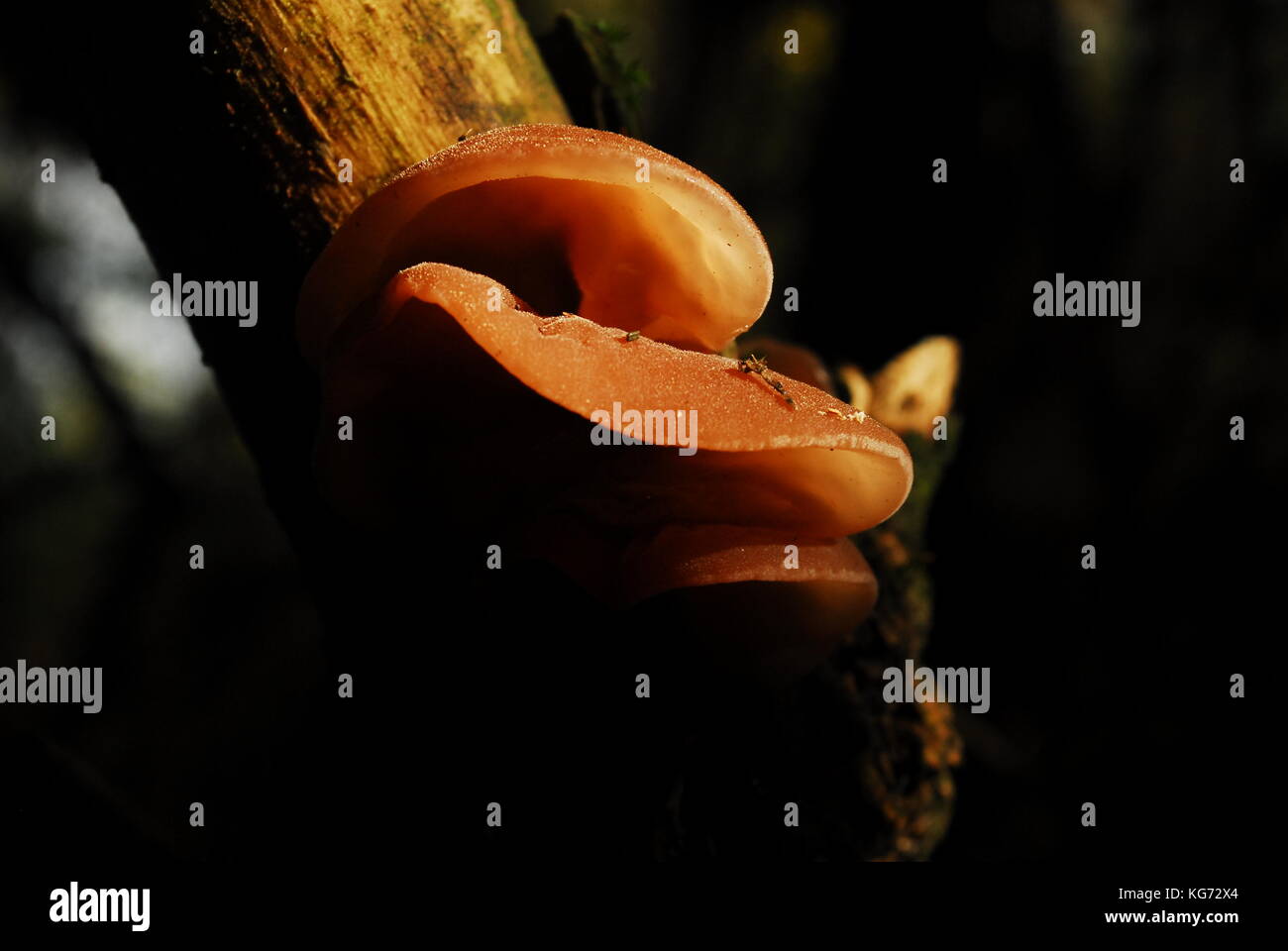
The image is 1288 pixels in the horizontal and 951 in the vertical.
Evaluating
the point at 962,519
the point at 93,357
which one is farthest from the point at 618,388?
the point at 93,357

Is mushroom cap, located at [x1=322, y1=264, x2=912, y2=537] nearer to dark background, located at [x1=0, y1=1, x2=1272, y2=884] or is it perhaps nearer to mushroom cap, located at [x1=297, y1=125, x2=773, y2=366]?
mushroom cap, located at [x1=297, y1=125, x2=773, y2=366]

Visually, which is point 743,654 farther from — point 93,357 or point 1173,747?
point 93,357

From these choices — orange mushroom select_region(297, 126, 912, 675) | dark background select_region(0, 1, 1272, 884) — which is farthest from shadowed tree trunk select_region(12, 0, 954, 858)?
dark background select_region(0, 1, 1272, 884)

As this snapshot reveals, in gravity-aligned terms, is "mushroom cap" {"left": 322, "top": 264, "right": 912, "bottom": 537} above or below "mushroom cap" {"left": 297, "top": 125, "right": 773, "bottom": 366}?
below

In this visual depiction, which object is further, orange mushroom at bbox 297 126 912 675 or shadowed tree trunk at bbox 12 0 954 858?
shadowed tree trunk at bbox 12 0 954 858

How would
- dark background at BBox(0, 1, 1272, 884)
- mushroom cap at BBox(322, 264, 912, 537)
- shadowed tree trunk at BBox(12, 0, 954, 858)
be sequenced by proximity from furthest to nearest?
dark background at BBox(0, 1, 1272, 884) → shadowed tree trunk at BBox(12, 0, 954, 858) → mushroom cap at BBox(322, 264, 912, 537)

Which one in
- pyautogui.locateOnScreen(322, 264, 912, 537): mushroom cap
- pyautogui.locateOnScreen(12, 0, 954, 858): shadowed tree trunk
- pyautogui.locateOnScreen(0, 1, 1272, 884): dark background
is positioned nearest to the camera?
pyautogui.locateOnScreen(322, 264, 912, 537): mushroom cap
